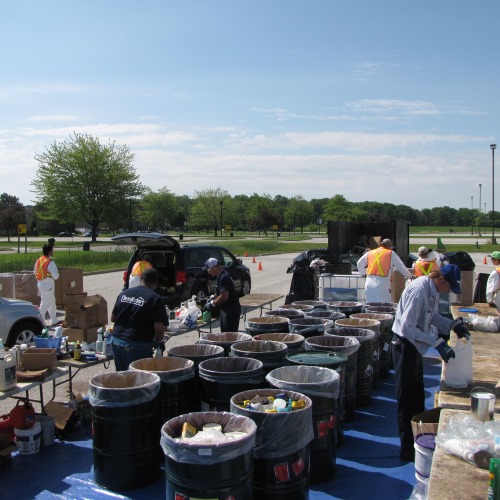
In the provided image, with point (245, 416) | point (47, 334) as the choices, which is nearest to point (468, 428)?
point (245, 416)

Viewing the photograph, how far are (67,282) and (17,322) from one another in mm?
4506

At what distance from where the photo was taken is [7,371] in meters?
5.00

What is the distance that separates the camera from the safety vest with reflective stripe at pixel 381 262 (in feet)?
32.9

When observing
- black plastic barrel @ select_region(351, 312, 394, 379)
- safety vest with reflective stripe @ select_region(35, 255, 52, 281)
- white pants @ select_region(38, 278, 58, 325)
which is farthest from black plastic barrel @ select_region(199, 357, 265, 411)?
white pants @ select_region(38, 278, 58, 325)

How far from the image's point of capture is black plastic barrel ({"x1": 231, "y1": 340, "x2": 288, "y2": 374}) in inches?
209

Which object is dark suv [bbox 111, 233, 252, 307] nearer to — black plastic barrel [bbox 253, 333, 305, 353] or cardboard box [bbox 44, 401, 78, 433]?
black plastic barrel [bbox 253, 333, 305, 353]

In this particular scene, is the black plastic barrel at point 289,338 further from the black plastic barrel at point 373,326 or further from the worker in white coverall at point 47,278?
the worker in white coverall at point 47,278

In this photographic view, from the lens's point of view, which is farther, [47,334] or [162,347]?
[47,334]

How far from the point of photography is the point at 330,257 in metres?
16.4

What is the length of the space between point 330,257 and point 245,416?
12.8m

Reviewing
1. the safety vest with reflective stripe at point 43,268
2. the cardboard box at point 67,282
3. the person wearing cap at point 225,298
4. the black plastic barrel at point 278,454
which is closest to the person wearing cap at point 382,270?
the person wearing cap at point 225,298

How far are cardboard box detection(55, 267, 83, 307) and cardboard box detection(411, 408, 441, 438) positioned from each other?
10.0 metres

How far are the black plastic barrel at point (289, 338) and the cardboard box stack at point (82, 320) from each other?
7.93ft

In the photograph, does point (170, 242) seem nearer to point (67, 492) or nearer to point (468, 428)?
→ point (67, 492)
